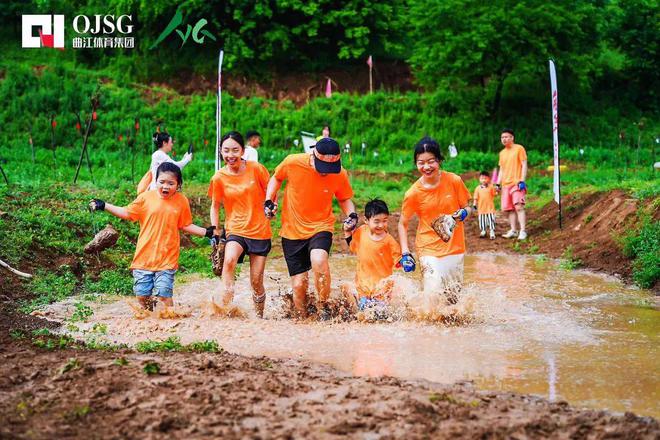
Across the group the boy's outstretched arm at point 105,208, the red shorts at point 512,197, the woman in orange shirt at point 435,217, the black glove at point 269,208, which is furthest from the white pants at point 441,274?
the red shorts at point 512,197

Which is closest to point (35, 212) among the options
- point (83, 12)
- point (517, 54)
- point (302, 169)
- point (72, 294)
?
point (72, 294)

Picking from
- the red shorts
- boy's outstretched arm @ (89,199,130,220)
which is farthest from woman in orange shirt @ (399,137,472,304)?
the red shorts

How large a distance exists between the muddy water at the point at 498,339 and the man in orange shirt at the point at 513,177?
4617 mm

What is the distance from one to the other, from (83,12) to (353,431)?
34.0 m

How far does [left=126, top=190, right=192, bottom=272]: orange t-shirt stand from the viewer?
370 inches

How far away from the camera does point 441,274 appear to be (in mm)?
9211

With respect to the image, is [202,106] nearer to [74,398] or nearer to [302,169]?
[302,169]

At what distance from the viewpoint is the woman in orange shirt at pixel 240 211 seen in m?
9.45

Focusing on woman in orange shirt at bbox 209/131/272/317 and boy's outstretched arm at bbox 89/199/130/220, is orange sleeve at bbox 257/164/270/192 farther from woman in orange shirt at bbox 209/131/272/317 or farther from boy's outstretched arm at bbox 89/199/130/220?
boy's outstretched arm at bbox 89/199/130/220

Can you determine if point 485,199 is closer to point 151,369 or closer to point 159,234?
point 159,234

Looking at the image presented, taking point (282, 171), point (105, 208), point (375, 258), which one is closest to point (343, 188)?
point (282, 171)

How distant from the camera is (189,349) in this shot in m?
7.49

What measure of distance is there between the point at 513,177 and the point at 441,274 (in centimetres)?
743

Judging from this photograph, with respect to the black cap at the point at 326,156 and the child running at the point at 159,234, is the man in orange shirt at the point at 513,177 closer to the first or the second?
the black cap at the point at 326,156
